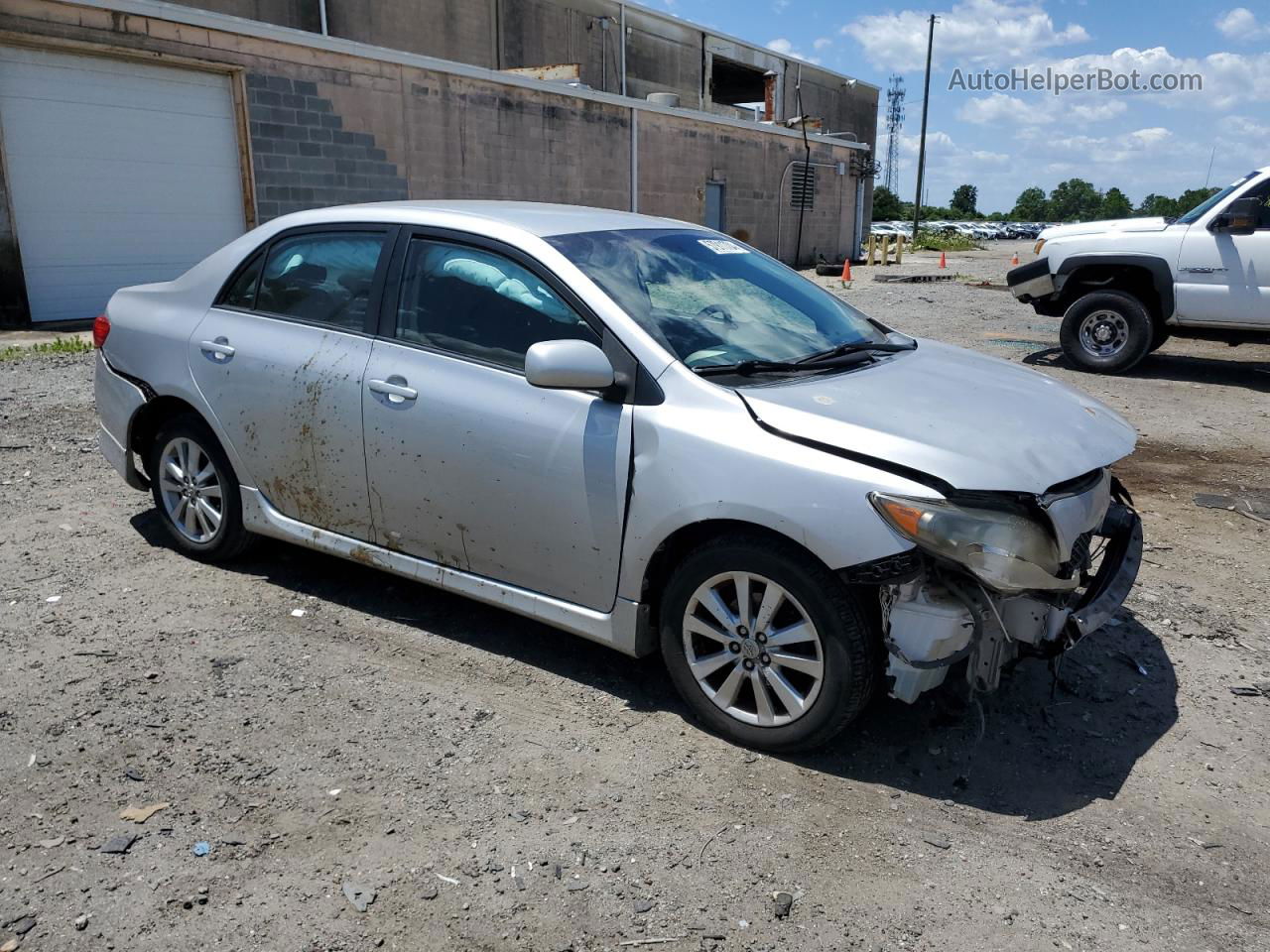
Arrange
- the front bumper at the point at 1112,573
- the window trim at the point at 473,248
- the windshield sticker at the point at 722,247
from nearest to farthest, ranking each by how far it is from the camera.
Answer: the front bumper at the point at 1112,573 → the window trim at the point at 473,248 → the windshield sticker at the point at 722,247

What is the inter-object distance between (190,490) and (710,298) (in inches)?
104

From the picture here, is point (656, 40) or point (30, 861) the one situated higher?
point (656, 40)

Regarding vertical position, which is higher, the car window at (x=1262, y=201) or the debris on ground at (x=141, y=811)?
the car window at (x=1262, y=201)

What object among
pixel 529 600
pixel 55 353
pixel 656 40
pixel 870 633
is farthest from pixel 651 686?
pixel 656 40

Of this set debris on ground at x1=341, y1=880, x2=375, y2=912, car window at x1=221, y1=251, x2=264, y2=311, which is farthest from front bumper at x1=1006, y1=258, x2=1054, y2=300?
debris on ground at x1=341, y1=880, x2=375, y2=912

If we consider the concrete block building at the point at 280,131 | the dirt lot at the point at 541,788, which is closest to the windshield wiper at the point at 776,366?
the dirt lot at the point at 541,788

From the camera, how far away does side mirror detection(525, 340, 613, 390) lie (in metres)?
3.34

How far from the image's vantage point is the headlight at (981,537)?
2.92m

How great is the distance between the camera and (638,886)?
A: 271cm

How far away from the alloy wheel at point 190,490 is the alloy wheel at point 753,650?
2.53 m

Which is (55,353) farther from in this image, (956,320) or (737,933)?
(956,320)

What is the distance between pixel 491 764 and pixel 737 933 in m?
1.04

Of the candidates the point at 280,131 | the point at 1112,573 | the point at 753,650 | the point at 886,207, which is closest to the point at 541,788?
the point at 753,650

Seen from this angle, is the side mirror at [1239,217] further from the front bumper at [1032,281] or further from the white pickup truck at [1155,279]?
the front bumper at [1032,281]
